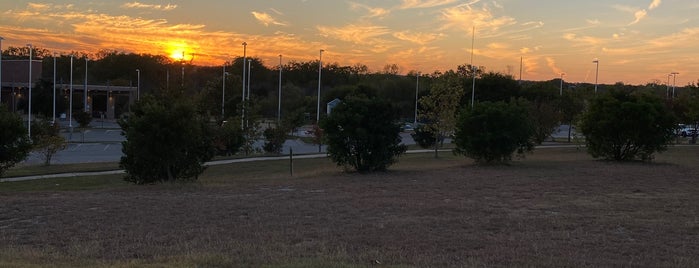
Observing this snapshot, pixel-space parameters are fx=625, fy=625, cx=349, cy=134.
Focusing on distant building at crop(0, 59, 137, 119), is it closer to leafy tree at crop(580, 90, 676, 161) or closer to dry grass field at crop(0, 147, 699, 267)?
leafy tree at crop(580, 90, 676, 161)

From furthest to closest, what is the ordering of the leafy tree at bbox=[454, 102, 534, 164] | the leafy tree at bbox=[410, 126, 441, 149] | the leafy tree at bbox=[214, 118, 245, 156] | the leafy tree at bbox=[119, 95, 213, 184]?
the leafy tree at bbox=[410, 126, 441, 149]
the leafy tree at bbox=[214, 118, 245, 156]
the leafy tree at bbox=[454, 102, 534, 164]
the leafy tree at bbox=[119, 95, 213, 184]

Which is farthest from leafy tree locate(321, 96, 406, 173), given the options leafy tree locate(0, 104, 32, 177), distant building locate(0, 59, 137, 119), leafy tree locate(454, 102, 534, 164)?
distant building locate(0, 59, 137, 119)

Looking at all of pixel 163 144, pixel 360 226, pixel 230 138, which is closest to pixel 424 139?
pixel 230 138

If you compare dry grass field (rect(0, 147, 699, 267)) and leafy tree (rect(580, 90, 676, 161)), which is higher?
leafy tree (rect(580, 90, 676, 161))

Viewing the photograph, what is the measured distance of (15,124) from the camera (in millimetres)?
16781

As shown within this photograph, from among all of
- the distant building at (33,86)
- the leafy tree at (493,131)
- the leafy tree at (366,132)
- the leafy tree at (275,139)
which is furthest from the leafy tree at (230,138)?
the distant building at (33,86)

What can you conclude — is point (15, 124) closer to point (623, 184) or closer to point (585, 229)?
point (585, 229)

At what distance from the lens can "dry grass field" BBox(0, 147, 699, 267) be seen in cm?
637

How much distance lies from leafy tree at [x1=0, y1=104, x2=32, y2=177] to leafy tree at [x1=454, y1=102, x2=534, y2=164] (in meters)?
14.7

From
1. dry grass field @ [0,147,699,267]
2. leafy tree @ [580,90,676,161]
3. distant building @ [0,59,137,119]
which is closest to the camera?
dry grass field @ [0,147,699,267]

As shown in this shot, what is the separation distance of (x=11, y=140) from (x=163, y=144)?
168 inches

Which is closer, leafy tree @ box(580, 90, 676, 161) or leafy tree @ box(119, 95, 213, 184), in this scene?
leafy tree @ box(119, 95, 213, 184)

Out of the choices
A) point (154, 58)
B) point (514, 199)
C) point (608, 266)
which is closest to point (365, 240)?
point (608, 266)

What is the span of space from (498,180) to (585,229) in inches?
333
